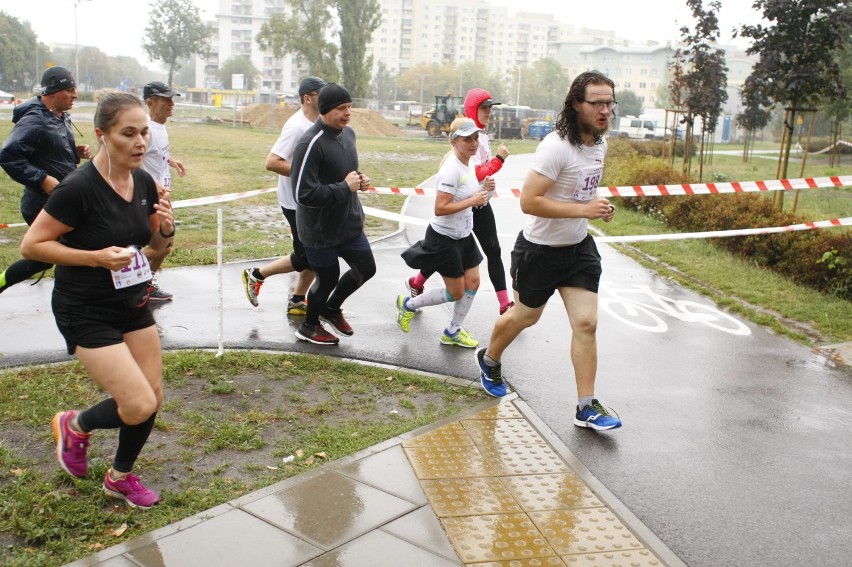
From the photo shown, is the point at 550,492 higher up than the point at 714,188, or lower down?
lower down

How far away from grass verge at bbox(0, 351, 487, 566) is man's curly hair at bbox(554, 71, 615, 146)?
187cm

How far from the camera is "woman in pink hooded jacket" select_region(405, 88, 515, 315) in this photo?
701cm

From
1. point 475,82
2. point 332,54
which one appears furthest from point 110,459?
point 475,82

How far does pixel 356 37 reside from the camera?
215 ft

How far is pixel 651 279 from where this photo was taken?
32.9ft

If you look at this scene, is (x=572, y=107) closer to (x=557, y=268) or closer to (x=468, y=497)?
(x=557, y=268)

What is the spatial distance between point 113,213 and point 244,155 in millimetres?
23685

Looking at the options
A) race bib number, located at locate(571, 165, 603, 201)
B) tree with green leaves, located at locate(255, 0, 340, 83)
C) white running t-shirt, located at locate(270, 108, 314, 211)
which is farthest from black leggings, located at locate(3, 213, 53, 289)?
tree with green leaves, located at locate(255, 0, 340, 83)

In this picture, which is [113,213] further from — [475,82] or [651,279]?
[475,82]

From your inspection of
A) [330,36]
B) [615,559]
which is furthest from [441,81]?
[615,559]

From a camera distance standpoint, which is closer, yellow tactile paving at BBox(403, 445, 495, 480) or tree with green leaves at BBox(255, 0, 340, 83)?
yellow tactile paving at BBox(403, 445, 495, 480)

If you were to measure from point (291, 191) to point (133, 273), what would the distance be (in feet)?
11.6

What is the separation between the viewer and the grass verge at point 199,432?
3818 mm

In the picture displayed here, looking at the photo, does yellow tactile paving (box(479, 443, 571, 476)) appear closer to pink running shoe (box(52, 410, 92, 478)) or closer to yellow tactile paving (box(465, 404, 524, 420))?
yellow tactile paving (box(465, 404, 524, 420))
